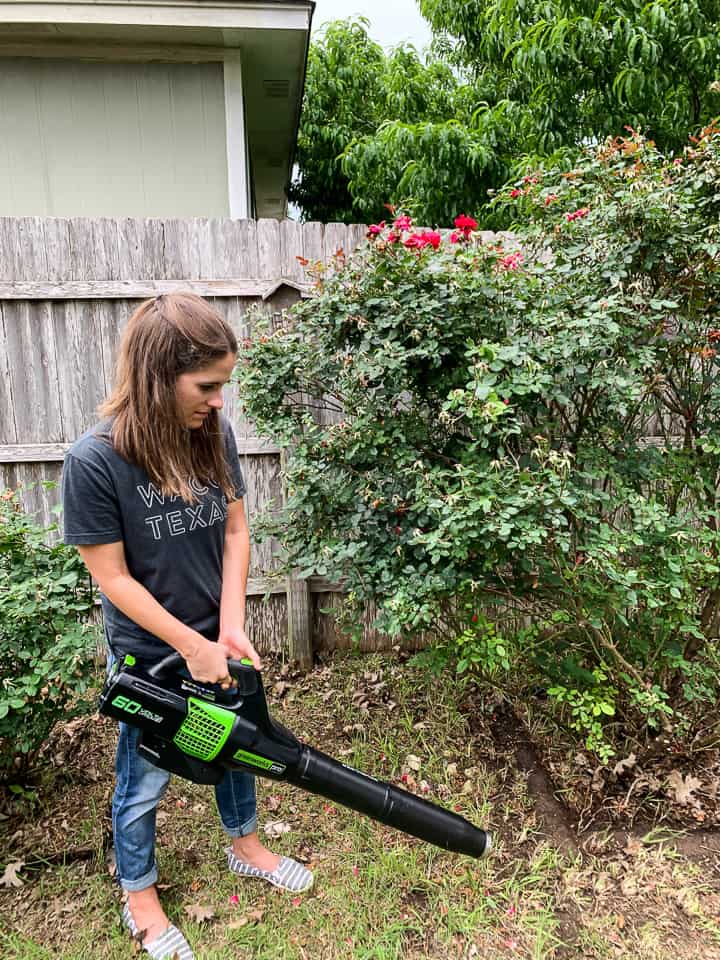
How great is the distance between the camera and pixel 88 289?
3207mm

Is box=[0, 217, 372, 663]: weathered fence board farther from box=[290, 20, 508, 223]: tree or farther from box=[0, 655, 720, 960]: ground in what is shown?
box=[290, 20, 508, 223]: tree

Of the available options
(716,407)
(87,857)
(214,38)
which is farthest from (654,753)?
(214,38)

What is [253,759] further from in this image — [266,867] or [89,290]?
[89,290]

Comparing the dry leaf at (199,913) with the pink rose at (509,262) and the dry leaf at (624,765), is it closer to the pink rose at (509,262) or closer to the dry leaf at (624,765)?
the dry leaf at (624,765)

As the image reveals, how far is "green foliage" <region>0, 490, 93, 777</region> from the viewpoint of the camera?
210 cm

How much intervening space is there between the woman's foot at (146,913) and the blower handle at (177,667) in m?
0.77

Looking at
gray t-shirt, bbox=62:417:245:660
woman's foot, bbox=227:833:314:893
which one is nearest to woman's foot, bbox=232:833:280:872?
woman's foot, bbox=227:833:314:893

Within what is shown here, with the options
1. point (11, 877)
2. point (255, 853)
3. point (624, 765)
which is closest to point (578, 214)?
point (624, 765)

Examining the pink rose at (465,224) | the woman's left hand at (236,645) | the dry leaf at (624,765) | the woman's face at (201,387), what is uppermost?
the pink rose at (465,224)

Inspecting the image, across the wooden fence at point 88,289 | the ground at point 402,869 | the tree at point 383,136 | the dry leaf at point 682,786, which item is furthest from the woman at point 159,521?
the tree at point 383,136

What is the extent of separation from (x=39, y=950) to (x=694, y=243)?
3.13m

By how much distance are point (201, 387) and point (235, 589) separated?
600 millimetres

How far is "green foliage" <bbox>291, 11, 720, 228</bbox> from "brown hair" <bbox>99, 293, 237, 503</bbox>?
154 cm

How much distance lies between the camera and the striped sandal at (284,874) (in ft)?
6.98
